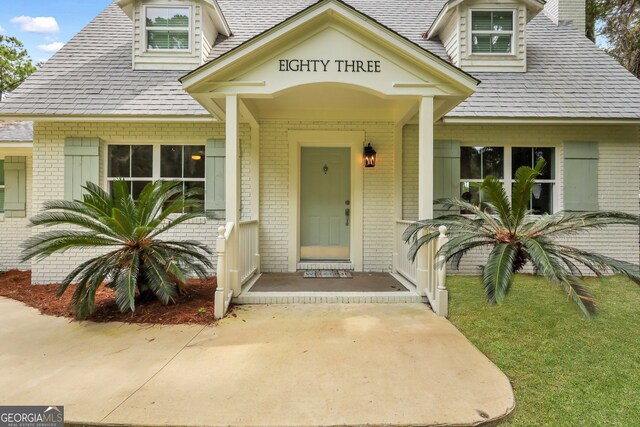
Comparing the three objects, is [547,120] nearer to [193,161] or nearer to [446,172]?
[446,172]

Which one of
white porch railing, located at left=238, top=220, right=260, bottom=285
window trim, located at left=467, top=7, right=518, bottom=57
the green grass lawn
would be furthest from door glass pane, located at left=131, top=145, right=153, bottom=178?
window trim, located at left=467, top=7, right=518, bottom=57

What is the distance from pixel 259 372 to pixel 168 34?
6435 millimetres

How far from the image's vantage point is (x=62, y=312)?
13.9 feet

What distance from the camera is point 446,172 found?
19.2 feet

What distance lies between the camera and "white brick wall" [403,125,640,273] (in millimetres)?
5840

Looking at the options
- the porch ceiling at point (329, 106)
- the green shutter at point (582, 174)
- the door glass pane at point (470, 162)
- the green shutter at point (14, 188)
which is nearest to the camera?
the porch ceiling at point (329, 106)

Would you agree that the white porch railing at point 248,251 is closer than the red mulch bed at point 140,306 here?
No

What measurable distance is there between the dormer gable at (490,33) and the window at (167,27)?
5095 mm

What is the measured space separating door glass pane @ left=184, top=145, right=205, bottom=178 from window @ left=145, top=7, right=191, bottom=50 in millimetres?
2072

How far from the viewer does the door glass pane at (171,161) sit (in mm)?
5875

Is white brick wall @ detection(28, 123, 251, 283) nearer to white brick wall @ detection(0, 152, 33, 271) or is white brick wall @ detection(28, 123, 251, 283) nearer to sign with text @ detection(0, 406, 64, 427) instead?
white brick wall @ detection(0, 152, 33, 271)

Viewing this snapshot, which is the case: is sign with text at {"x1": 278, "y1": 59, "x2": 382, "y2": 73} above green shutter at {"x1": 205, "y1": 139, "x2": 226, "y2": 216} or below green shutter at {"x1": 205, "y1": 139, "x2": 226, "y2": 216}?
above

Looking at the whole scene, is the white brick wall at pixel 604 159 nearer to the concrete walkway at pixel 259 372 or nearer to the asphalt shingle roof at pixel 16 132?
the concrete walkway at pixel 259 372

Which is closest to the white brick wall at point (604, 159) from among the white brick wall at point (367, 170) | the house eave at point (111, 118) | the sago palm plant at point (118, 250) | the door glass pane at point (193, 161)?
the white brick wall at point (367, 170)
